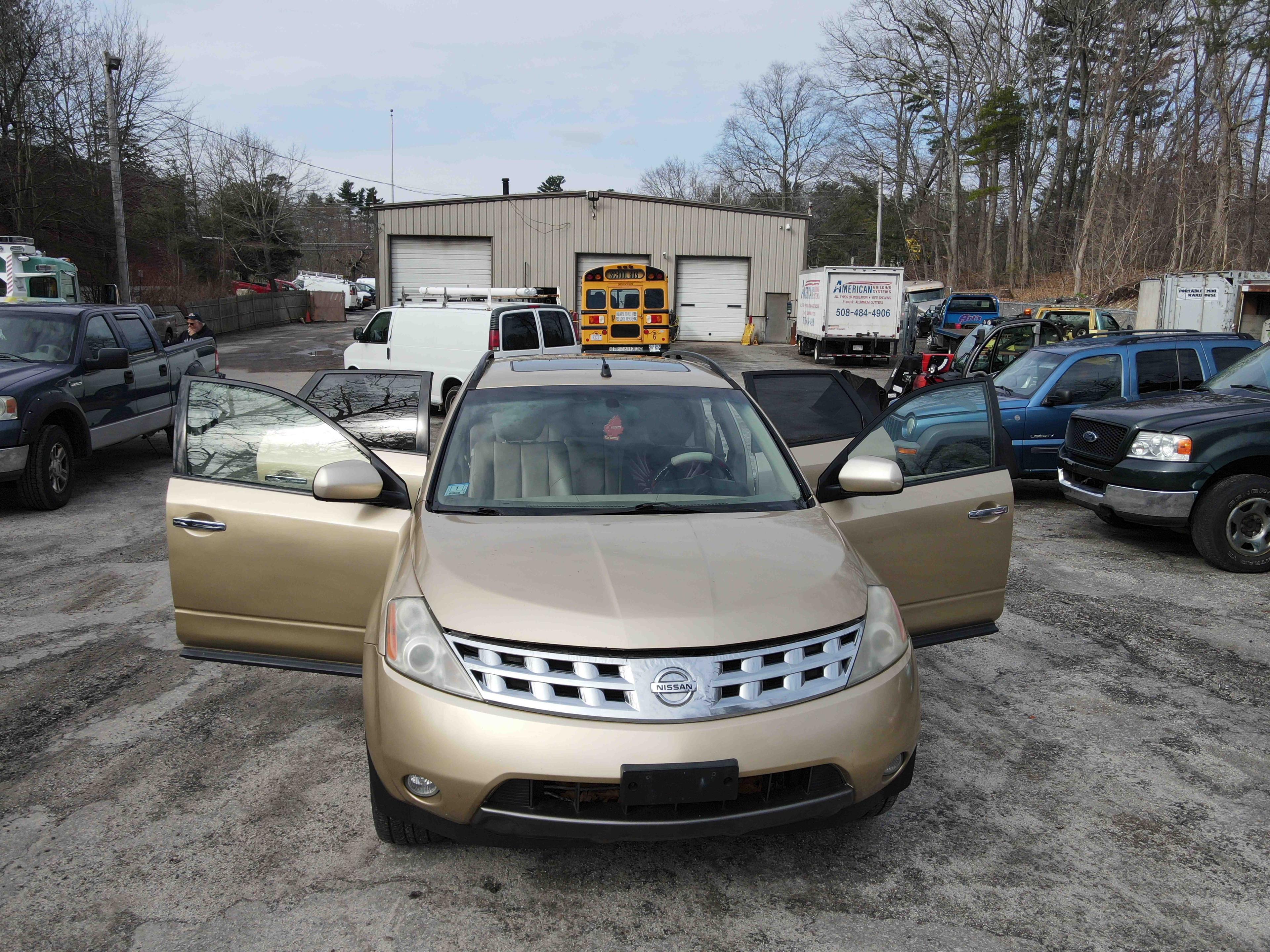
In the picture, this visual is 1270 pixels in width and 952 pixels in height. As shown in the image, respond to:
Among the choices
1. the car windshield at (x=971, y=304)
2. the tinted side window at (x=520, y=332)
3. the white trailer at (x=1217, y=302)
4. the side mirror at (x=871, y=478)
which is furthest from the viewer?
the car windshield at (x=971, y=304)

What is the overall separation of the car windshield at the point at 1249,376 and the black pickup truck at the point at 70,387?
10.3 meters

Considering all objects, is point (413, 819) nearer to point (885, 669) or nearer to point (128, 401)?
point (885, 669)

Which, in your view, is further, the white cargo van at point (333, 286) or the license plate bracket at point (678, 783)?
the white cargo van at point (333, 286)

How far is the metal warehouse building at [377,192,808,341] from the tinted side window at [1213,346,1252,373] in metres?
27.8

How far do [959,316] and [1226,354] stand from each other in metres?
21.6

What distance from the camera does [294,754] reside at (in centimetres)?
417

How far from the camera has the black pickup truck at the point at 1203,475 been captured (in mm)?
7289

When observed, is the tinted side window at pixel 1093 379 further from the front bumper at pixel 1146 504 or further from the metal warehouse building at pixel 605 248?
the metal warehouse building at pixel 605 248

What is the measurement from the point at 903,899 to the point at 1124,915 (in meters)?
0.69

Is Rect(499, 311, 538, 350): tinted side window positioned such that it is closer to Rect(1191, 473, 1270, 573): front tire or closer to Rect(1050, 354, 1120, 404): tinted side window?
Rect(1050, 354, 1120, 404): tinted side window

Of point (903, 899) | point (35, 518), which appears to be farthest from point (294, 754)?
point (35, 518)

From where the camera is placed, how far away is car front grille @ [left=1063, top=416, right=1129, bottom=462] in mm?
7961

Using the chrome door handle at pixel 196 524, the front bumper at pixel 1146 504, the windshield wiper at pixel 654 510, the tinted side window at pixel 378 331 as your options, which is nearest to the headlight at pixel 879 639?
the windshield wiper at pixel 654 510

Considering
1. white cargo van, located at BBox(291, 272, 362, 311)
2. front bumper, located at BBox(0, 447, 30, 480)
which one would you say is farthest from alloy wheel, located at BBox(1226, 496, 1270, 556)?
white cargo van, located at BBox(291, 272, 362, 311)
